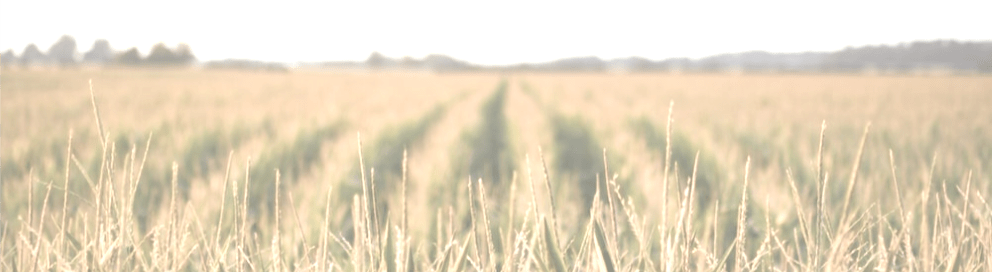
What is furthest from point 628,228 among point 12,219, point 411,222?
point 12,219

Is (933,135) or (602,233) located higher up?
(602,233)

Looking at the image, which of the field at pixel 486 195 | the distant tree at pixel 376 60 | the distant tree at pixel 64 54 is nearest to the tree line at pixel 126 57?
the distant tree at pixel 64 54

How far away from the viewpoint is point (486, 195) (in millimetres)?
1207

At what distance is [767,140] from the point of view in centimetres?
496

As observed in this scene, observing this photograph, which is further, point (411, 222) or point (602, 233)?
point (411, 222)

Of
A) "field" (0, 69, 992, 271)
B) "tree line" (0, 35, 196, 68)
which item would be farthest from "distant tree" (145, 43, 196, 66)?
"field" (0, 69, 992, 271)

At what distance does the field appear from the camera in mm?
841

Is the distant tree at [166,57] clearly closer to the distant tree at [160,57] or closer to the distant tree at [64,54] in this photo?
the distant tree at [160,57]

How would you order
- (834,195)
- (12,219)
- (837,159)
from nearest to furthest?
(12,219) → (834,195) → (837,159)

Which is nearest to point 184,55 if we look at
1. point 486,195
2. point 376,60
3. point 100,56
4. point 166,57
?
point 166,57

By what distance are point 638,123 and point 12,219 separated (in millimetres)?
5629

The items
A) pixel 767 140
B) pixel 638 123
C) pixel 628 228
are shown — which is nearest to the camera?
pixel 628 228

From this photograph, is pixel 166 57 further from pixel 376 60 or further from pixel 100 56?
pixel 376 60

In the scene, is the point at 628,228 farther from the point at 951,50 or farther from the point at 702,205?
the point at 951,50
